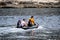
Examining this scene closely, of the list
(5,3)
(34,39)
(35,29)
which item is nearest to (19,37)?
(34,39)

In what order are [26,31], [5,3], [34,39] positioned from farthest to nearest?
[5,3], [26,31], [34,39]

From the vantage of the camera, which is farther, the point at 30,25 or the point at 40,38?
the point at 30,25

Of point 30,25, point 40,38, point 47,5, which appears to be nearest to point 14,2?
point 47,5

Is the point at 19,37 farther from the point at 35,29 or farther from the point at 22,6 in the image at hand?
the point at 22,6

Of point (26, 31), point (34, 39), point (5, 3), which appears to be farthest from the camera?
point (5, 3)

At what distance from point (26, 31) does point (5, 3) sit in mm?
53753

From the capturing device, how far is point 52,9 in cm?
9206

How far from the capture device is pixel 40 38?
33594 mm

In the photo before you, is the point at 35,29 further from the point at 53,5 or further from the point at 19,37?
the point at 53,5

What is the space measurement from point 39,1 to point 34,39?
6045cm

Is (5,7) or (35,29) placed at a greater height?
(35,29)

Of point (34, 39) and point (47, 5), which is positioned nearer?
point (34, 39)

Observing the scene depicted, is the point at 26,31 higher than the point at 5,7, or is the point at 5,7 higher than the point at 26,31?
the point at 26,31

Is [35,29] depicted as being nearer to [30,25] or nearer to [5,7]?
[30,25]
